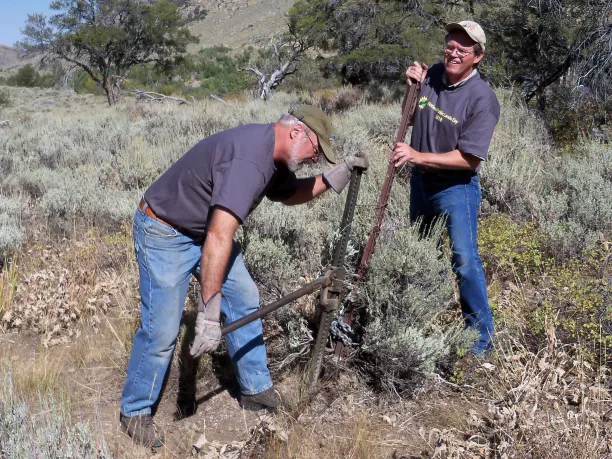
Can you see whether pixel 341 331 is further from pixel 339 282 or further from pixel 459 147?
pixel 459 147

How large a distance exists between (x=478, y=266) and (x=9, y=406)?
2.66 m

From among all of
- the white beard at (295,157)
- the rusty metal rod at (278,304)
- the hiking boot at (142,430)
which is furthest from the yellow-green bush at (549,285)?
the hiking boot at (142,430)

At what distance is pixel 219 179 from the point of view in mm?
2643

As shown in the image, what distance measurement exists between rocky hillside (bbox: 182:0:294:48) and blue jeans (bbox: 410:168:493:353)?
2215 inches

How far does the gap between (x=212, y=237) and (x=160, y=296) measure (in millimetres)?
623

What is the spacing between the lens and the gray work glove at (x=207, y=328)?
2578mm

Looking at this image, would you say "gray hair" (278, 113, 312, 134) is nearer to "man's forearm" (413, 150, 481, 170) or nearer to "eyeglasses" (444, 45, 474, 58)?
"man's forearm" (413, 150, 481, 170)

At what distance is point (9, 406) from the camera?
265 cm

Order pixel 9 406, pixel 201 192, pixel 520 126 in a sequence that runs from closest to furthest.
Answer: pixel 9 406, pixel 201 192, pixel 520 126

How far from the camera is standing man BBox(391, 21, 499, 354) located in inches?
133

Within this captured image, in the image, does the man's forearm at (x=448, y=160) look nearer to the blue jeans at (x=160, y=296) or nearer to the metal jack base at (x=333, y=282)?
the metal jack base at (x=333, y=282)

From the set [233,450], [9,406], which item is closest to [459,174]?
[233,450]

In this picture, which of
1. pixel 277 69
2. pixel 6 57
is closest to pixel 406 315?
pixel 277 69

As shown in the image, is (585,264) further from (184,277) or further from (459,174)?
(184,277)
